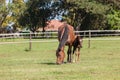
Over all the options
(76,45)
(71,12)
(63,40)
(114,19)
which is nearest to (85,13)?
(71,12)

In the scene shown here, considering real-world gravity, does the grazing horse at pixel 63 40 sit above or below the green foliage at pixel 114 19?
above

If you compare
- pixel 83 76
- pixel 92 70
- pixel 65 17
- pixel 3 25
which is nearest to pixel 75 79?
pixel 83 76

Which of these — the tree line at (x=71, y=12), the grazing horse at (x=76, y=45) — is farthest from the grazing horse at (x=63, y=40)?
the tree line at (x=71, y=12)

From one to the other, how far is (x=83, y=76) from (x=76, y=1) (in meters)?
46.7

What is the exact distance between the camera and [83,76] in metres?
11.7

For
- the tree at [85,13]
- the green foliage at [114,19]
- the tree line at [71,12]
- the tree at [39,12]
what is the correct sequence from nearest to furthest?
1. the tree at [85,13]
2. the tree line at [71,12]
3. the tree at [39,12]
4. the green foliage at [114,19]

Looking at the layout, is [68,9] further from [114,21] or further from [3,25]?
[3,25]

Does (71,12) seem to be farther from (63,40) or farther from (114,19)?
(63,40)

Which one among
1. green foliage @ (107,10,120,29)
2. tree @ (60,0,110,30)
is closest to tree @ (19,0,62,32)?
tree @ (60,0,110,30)

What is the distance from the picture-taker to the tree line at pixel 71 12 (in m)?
58.3

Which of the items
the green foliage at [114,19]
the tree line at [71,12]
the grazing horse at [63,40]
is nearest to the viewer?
the grazing horse at [63,40]

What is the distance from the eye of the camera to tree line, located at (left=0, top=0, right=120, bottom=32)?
191ft

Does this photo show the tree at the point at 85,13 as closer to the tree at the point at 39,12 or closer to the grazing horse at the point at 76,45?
the tree at the point at 39,12

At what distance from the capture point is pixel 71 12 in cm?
6181
